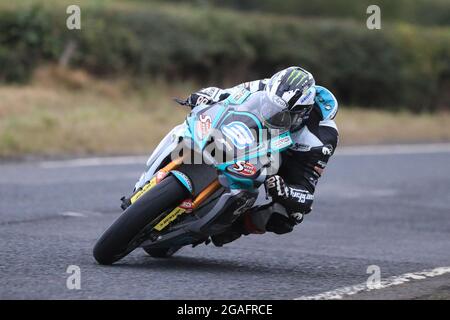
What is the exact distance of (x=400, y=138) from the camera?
23625mm

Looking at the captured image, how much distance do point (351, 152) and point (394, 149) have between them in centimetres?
171

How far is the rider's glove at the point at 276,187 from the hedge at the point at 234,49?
51.5ft

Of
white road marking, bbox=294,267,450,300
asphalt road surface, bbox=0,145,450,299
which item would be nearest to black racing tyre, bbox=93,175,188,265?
asphalt road surface, bbox=0,145,450,299

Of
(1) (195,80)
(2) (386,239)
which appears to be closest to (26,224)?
(2) (386,239)

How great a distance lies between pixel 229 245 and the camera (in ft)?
30.4

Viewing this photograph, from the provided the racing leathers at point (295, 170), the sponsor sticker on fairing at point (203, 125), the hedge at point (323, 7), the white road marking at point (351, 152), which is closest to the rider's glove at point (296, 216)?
the racing leathers at point (295, 170)

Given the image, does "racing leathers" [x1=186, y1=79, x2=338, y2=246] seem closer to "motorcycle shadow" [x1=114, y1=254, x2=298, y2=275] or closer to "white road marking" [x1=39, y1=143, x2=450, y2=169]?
"motorcycle shadow" [x1=114, y1=254, x2=298, y2=275]

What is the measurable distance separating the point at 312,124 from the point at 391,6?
1257 inches

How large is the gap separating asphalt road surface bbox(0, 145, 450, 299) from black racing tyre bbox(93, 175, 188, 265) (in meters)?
0.20

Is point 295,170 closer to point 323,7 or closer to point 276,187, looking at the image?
point 276,187

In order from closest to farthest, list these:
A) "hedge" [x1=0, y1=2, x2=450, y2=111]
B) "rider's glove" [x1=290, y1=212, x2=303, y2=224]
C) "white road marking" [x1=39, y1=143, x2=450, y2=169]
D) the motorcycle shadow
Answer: the motorcycle shadow < "rider's glove" [x1=290, y1=212, x2=303, y2=224] < "white road marking" [x1=39, y1=143, x2=450, y2=169] < "hedge" [x1=0, y1=2, x2=450, y2=111]

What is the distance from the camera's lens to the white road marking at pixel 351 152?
14970 millimetres

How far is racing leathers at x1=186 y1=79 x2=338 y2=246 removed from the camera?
24.9 ft

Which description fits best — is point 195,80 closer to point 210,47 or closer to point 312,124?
point 210,47
